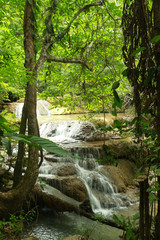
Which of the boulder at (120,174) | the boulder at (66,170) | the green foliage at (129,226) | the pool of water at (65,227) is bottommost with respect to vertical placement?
the pool of water at (65,227)

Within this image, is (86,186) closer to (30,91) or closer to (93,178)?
(93,178)

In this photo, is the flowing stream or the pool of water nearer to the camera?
the pool of water

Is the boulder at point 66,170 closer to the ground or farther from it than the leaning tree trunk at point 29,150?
closer to the ground

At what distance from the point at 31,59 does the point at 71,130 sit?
7.76 m

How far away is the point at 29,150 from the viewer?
455 centimetres

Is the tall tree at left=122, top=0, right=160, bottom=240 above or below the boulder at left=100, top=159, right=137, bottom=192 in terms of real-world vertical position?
above

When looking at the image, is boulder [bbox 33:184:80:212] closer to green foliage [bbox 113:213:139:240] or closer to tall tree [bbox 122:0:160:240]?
green foliage [bbox 113:213:139:240]

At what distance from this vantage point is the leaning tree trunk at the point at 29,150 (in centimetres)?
427

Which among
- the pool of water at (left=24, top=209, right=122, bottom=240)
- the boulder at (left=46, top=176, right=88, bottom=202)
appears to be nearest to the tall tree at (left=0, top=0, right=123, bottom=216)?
the pool of water at (left=24, top=209, right=122, bottom=240)

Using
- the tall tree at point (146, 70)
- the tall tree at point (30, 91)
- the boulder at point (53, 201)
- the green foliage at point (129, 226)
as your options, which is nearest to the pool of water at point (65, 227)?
the boulder at point (53, 201)

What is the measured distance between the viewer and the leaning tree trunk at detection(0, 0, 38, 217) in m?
4.27

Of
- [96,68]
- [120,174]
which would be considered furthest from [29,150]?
[120,174]

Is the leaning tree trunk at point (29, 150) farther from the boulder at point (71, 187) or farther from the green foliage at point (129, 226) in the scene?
the green foliage at point (129, 226)

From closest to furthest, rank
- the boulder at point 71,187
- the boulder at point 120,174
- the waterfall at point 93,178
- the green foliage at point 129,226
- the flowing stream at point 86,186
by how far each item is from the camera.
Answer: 1. the green foliage at point 129,226
2. the flowing stream at point 86,186
3. the boulder at point 71,187
4. the waterfall at point 93,178
5. the boulder at point 120,174
